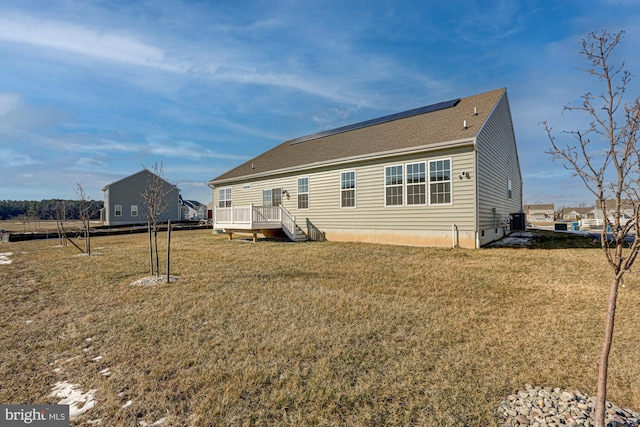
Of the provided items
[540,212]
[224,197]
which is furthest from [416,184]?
[540,212]

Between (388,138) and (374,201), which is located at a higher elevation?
(388,138)

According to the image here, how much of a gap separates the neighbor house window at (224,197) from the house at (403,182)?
2233 millimetres

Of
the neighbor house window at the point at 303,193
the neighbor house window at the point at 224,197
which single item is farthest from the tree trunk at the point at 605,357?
the neighbor house window at the point at 224,197

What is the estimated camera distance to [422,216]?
37.6ft

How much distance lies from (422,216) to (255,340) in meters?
9.14

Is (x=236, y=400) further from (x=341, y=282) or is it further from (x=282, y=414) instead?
(x=341, y=282)

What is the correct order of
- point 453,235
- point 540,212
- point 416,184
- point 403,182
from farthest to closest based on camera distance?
point 540,212 < point 403,182 < point 416,184 < point 453,235

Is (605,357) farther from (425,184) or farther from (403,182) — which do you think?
(403,182)

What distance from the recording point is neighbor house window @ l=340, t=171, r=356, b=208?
1351cm

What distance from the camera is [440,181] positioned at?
36.2 ft

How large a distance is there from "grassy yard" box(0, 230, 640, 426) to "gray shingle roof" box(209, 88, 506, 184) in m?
5.99

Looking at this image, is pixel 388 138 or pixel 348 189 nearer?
pixel 388 138

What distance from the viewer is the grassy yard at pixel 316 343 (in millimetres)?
2523

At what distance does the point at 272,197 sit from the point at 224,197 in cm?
493
